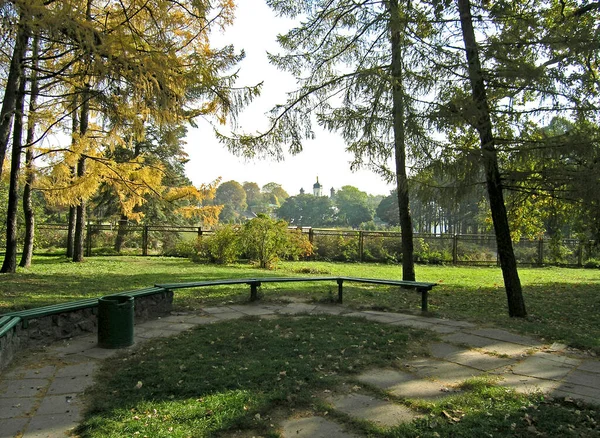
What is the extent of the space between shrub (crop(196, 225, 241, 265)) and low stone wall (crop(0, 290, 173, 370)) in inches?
346

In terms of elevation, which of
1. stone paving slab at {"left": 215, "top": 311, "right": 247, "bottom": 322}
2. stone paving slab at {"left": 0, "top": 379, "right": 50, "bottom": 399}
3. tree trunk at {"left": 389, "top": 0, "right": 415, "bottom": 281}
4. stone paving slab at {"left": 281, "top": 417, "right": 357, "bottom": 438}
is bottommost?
stone paving slab at {"left": 281, "top": 417, "right": 357, "bottom": 438}

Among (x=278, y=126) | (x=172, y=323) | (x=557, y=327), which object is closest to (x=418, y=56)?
(x=278, y=126)

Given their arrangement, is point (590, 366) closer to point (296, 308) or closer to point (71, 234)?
point (296, 308)

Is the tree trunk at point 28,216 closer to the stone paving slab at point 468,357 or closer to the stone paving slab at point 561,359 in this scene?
the stone paving slab at point 468,357

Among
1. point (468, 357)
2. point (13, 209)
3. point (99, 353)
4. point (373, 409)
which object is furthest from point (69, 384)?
point (13, 209)

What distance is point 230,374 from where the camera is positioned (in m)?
3.47

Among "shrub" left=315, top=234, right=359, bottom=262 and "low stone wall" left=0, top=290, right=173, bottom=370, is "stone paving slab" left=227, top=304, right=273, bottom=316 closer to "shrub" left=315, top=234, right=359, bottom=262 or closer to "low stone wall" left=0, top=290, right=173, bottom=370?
"low stone wall" left=0, top=290, right=173, bottom=370

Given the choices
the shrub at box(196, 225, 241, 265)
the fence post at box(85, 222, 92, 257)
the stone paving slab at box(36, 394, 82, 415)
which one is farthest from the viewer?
the fence post at box(85, 222, 92, 257)

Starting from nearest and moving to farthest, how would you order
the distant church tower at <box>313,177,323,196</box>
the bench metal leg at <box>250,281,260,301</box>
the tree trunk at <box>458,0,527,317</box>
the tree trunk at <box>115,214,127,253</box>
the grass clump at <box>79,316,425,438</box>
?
1. the grass clump at <box>79,316,425,438</box>
2. the tree trunk at <box>458,0,527,317</box>
3. the bench metal leg at <box>250,281,260,301</box>
4. the tree trunk at <box>115,214,127,253</box>
5. the distant church tower at <box>313,177,323,196</box>

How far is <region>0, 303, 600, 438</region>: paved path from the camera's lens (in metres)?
2.68

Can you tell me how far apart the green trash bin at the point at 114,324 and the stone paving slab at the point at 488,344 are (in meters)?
3.49

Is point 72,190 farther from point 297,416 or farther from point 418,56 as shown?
point 297,416

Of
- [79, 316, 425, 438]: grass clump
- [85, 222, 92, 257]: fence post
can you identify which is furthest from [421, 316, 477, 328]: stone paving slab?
[85, 222, 92, 257]: fence post

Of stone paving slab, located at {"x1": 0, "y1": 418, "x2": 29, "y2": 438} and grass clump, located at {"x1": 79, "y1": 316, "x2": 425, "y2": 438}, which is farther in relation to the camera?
grass clump, located at {"x1": 79, "y1": 316, "x2": 425, "y2": 438}
